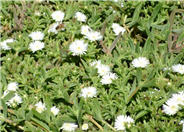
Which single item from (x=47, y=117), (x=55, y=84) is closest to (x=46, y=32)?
(x=55, y=84)

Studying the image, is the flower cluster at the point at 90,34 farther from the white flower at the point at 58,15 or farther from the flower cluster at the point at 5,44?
the flower cluster at the point at 5,44

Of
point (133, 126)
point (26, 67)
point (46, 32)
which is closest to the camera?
point (133, 126)

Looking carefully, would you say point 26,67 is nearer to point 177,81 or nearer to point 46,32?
point 46,32

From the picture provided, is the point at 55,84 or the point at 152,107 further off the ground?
the point at 55,84

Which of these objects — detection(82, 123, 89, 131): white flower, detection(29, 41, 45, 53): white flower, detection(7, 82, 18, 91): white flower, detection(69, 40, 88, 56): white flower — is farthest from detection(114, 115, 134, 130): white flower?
detection(29, 41, 45, 53): white flower

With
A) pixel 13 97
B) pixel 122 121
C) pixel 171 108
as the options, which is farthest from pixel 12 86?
pixel 171 108

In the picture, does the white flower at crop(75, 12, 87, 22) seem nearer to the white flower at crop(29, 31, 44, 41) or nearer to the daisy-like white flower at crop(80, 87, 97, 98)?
the white flower at crop(29, 31, 44, 41)

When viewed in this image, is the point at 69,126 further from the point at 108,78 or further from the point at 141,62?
the point at 141,62
